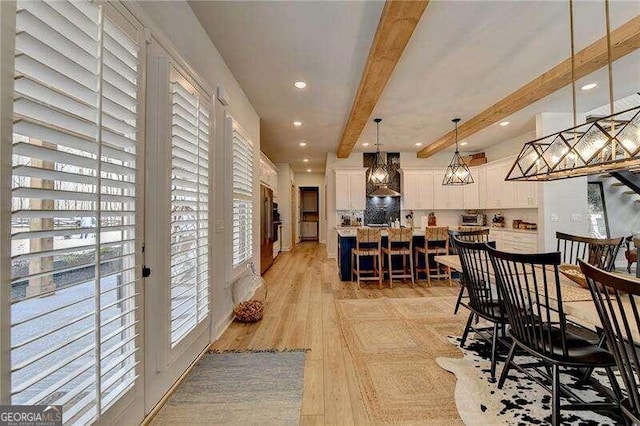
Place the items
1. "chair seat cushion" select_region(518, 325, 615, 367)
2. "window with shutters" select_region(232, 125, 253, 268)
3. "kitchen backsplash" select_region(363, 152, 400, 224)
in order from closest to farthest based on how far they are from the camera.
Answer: "chair seat cushion" select_region(518, 325, 615, 367) < "window with shutters" select_region(232, 125, 253, 268) < "kitchen backsplash" select_region(363, 152, 400, 224)

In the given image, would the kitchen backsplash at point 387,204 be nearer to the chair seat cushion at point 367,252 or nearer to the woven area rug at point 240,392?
the chair seat cushion at point 367,252

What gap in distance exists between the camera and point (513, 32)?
2.51 metres

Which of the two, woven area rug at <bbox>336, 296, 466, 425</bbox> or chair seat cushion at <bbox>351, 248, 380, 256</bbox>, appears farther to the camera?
chair seat cushion at <bbox>351, 248, 380, 256</bbox>

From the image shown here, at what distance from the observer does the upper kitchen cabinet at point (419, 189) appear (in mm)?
7133

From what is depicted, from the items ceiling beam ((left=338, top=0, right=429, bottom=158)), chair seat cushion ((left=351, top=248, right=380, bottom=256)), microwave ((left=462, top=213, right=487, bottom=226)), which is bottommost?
chair seat cushion ((left=351, top=248, right=380, bottom=256))

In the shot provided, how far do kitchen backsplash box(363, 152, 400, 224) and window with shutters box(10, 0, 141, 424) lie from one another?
252 inches

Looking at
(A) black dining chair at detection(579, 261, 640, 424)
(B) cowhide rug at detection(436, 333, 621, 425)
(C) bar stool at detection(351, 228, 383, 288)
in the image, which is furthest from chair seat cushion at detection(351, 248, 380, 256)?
(A) black dining chair at detection(579, 261, 640, 424)

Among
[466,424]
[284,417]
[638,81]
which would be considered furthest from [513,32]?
[284,417]

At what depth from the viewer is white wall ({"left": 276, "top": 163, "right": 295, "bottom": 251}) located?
356 inches

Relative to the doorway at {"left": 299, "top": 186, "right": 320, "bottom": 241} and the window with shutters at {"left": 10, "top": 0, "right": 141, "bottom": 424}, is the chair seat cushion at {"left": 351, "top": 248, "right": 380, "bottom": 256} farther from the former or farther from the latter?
the doorway at {"left": 299, "top": 186, "right": 320, "bottom": 241}

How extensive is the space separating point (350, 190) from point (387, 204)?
110cm

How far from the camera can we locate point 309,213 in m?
12.5

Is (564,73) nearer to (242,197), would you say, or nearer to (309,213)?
(242,197)

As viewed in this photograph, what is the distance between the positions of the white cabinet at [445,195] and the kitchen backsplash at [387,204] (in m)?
0.96
